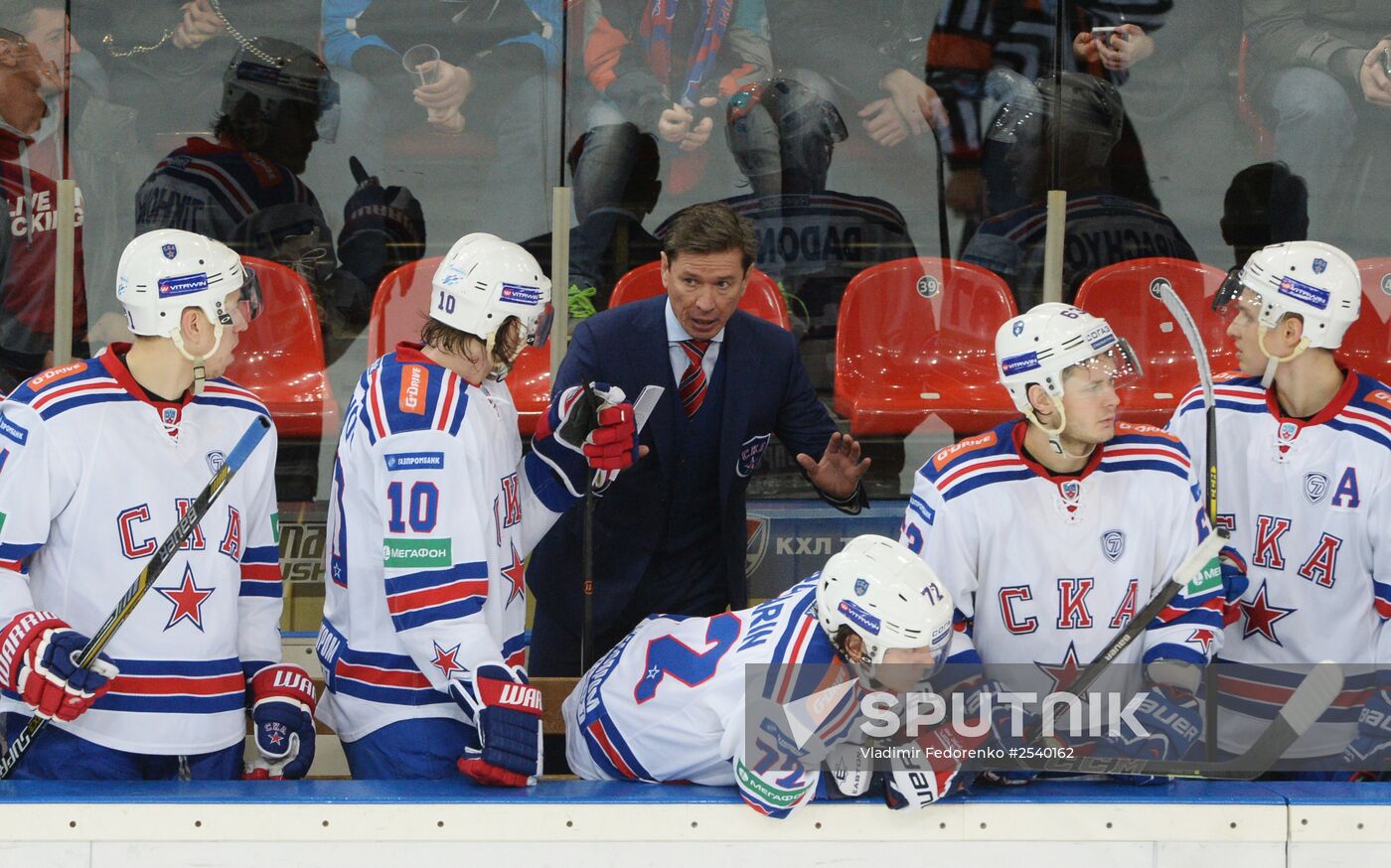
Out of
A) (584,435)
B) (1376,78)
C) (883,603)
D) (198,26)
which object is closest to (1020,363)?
(883,603)

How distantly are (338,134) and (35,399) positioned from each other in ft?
7.66

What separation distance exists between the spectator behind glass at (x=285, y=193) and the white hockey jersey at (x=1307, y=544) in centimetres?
263

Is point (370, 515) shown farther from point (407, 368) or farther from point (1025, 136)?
point (1025, 136)

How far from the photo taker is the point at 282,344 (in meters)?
4.54

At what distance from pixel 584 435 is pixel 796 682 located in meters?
0.73

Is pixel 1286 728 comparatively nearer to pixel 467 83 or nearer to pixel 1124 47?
pixel 1124 47

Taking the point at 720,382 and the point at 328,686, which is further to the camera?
the point at 720,382

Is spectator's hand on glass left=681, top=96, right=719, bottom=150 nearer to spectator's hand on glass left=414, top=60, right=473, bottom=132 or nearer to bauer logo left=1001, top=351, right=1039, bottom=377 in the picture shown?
spectator's hand on glass left=414, top=60, right=473, bottom=132

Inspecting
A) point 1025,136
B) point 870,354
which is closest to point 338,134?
point 870,354

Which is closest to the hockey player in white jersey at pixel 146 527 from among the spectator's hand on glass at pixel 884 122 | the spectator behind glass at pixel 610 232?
the spectator behind glass at pixel 610 232

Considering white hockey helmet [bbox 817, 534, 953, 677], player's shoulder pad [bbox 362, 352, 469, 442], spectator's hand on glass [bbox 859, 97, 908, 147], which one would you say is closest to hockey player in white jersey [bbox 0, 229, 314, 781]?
player's shoulder pad [bbox 362, 352, 469, 442]

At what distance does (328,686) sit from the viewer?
8.73 feet

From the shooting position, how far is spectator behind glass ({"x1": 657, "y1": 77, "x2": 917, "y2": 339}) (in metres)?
4.65

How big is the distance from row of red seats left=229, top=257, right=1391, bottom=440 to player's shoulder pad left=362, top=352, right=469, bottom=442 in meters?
1.76
